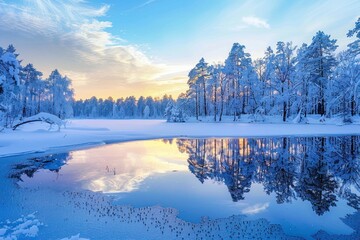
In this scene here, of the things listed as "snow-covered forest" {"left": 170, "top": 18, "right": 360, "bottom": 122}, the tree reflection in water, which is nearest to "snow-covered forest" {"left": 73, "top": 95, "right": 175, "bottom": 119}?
"snow-covered forest" {"left": 170, "top": 18, "right": 360, "bottom": 122}

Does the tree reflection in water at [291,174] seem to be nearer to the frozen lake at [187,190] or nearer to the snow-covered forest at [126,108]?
the frozen lake at [187,190]

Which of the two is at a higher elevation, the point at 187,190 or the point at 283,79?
the point at 283,79

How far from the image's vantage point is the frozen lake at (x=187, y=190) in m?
7.09

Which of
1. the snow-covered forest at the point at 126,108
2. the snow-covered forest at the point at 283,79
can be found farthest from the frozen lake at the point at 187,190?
the snow-covered forest at the point at 126,108

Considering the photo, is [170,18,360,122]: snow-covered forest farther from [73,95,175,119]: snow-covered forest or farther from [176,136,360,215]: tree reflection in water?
[73,95,175,119]: snow-covered forest

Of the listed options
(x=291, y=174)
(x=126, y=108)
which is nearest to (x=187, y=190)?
(x=291, y=174)

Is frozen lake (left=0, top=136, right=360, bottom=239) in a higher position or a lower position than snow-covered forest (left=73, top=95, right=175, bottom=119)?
lower

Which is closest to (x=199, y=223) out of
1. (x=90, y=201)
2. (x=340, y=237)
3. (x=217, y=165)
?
(x=340, y=237)

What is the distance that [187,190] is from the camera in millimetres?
10297

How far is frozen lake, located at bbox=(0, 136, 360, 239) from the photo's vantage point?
709cm

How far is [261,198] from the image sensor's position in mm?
9180

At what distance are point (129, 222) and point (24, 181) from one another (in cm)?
752

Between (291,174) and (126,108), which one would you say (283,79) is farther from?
(126,108)

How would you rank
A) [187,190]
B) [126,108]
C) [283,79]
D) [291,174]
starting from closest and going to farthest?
1. [187,190]
2. [291,174]
3. [283,79]
4. [126,108]
